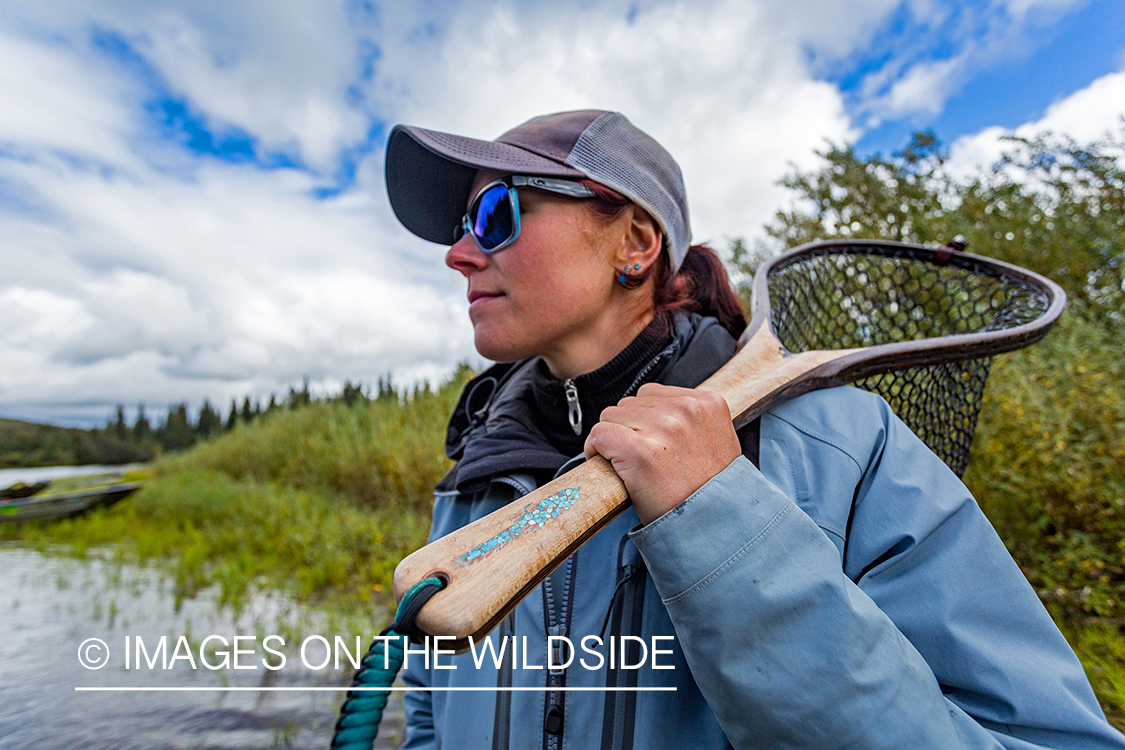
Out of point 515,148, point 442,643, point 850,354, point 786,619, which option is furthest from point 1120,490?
point 442,643

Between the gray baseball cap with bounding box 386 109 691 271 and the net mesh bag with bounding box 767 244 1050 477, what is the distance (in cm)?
48

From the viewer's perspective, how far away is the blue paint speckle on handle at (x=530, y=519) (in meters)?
0.86

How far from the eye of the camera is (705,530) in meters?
0.90

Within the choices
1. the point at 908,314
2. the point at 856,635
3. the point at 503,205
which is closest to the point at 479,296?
the point at 503,205

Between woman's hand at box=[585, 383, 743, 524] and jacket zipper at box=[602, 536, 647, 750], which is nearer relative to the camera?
woman's hand at box=[585, 383, 743, 524]

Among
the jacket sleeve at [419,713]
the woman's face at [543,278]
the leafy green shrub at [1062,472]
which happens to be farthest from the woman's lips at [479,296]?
the leafy green shrub at [1062,472]

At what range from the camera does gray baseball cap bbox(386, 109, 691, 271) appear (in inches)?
58.0

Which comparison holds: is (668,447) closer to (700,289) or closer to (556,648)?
(556,648)

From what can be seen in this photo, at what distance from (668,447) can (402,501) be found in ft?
21.1

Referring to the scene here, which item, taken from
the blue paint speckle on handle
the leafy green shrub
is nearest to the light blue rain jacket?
the blue paint speckle on handle

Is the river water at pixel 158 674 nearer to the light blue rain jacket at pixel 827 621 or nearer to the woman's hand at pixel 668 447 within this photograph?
the light blue rain jacket at pixel 827 621

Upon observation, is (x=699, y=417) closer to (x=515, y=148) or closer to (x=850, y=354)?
(x=850, y=354)

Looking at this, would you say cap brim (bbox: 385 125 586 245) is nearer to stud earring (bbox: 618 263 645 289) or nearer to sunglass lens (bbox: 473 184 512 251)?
A: sunglass lens (bbox: 473 184 512 251)

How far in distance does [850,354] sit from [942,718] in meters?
0.74
